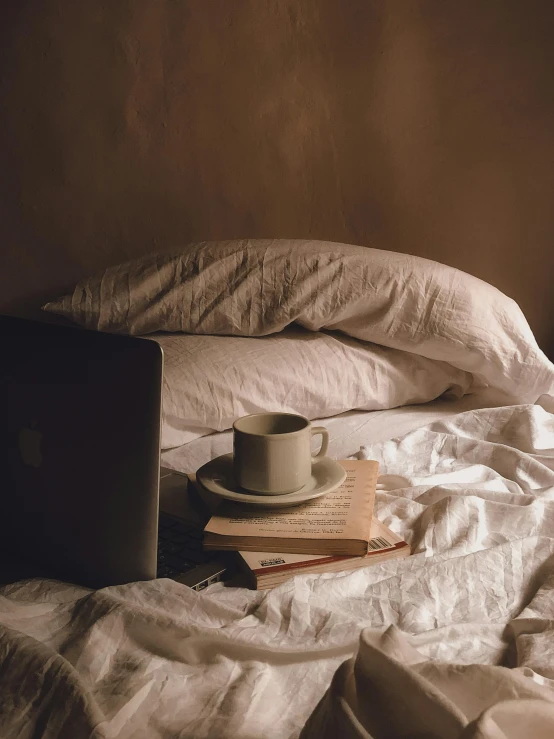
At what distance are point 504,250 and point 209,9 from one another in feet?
3.15

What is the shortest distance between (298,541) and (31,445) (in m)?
0.26

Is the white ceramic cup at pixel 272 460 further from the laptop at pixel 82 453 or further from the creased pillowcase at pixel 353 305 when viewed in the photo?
the creased pillowcase at pixel 353 305

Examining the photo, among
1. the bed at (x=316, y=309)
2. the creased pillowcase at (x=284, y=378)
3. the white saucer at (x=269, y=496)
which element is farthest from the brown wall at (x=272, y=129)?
the white saucer at (x=269, y=496)

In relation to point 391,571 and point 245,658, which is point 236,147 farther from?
point 245,658

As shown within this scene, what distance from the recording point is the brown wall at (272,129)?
5.73 ft

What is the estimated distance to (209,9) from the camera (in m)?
1.77

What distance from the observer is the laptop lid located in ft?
2.06

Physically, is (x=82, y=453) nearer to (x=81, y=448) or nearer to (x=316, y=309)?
(x=81, y=448)

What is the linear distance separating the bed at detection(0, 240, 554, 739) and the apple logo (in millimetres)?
115

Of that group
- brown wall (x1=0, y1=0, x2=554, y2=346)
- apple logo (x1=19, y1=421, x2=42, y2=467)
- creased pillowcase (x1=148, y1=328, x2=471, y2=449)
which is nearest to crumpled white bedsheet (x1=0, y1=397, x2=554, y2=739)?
apple logo (x1=19, y1=421, x2=42, y2=467)

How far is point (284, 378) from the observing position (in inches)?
46.6

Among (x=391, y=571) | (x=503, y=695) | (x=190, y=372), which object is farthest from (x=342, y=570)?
(x=190, y=372)

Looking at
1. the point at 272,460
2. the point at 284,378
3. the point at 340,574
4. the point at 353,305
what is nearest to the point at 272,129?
the point at 353,305

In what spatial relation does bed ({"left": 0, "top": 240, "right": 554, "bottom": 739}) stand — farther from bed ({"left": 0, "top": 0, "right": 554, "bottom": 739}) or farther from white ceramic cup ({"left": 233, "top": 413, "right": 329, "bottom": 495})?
white ceramic cup ({"left": 233, "top": 413, "right": 329, "bottom": 495})
